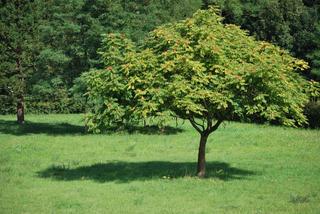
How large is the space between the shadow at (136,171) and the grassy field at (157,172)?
0.04 m

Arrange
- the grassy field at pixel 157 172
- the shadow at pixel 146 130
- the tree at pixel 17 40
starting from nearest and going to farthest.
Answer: the grassy field at pixel 157 172 → the shadow at pixel 146 130 → the tree at pixel 17 40

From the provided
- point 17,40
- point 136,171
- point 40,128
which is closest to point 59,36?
point 17,40

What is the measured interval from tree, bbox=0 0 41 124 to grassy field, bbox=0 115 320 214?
3.67 meters

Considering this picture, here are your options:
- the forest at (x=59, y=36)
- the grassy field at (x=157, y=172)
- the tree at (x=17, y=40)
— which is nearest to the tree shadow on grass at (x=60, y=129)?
the grassy field at (x=157, y=172)

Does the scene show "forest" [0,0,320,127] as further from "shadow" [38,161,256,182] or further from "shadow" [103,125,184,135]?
"shadow" [38,161,256,182]

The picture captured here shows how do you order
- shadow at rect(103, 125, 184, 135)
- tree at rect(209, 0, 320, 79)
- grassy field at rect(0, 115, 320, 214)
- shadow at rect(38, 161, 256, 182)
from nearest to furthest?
grassy field at rect(0, 115, 320, 214) < shadow at rect(38, 161, 256, 182) < shadow at rect(103, 125, 184, 135) < tree at rect(209, 0, 320, 79)

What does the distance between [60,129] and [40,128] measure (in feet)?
4.86

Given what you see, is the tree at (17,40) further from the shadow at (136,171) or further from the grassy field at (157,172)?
the shadow at (136,171)

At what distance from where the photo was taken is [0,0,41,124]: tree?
3359 centimetres

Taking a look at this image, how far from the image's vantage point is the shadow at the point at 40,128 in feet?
109

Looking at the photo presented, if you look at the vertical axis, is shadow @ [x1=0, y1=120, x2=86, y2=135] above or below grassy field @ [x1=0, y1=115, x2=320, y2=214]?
above

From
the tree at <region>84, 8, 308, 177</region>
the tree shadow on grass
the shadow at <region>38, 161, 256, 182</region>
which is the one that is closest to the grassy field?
the shadow at <region>38, 161, 256, 182</region>

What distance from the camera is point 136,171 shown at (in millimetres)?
20203

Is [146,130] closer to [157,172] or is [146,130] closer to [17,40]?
[17,40]
